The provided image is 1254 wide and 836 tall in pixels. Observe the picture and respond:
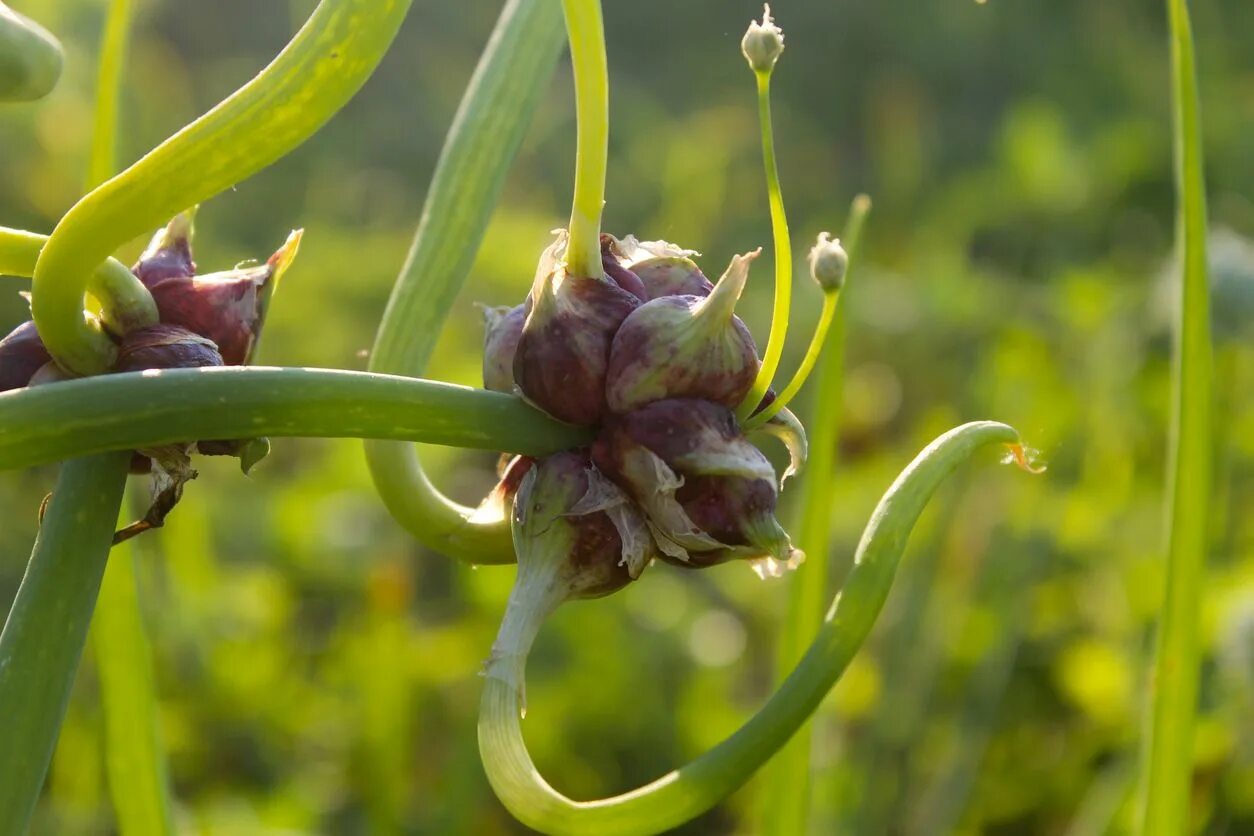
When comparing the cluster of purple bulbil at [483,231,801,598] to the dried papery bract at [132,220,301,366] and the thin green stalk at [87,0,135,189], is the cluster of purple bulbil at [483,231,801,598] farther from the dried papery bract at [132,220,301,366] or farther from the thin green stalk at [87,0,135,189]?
the thin green stalk at [87,0,135,189]

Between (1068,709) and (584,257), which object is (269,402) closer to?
(584,257)

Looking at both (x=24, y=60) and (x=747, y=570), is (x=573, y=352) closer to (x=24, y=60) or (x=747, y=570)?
(x=24, y=60)

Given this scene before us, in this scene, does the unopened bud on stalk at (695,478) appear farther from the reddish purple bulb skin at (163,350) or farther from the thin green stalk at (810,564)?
the thin green stalk at (810,564)

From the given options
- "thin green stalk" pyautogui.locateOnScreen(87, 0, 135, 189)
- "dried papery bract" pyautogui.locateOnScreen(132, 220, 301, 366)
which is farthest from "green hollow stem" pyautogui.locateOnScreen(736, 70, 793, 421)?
"thin green stalk" pyautogui.locateOnScreen(87, 0, 135, 189)

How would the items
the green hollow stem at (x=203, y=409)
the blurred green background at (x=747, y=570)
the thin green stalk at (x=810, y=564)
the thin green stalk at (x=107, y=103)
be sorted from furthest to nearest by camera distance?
the blurred green background at (x=747, y=570) < the thin green stalk at (x=810, y=564) < the thin green stalk at (x=107, y=103) < the green hollow stem at (x=203, y=409)

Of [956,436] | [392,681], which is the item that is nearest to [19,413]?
[956,436]

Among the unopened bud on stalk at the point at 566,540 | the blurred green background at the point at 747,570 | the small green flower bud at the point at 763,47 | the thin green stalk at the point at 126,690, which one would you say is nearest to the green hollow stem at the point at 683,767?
the unopened bud on stalk at the point at 566,540
